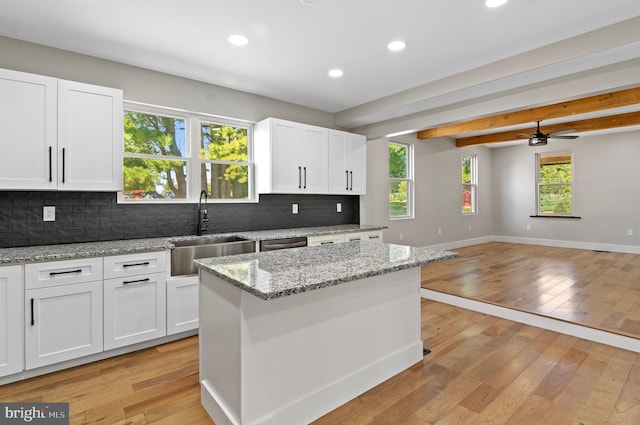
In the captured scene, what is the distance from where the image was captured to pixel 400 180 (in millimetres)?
6543

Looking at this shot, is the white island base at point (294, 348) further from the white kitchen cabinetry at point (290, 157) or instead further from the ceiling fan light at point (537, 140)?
the ceiling fan light at point (537, 140)

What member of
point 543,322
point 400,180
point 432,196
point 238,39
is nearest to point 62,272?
point 238,39

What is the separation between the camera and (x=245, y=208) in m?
4.10

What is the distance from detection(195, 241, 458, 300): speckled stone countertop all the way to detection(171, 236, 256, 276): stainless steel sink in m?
1.10

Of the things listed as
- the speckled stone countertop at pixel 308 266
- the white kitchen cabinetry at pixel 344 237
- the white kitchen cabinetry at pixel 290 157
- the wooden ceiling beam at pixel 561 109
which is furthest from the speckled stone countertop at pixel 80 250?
the wooden ceiling beam at pixel 561 109

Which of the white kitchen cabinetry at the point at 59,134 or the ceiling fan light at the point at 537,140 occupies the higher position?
the ceiling fan light at the point at 537,140

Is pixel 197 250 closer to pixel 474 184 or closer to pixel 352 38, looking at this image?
pixel 352 38

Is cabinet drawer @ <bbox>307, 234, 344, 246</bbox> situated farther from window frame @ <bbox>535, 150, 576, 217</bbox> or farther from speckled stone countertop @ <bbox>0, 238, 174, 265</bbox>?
window frame @ <bbox>535, 150, 576, 217</bbox>

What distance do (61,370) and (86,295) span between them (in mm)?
570

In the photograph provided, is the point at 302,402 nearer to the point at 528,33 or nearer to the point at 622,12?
the point at 528,33

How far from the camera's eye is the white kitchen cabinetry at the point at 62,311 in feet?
7.72

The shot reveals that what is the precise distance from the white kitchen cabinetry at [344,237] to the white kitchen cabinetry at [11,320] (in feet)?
8.16

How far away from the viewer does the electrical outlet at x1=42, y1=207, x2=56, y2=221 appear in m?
2.85

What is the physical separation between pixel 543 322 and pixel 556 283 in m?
1.70
